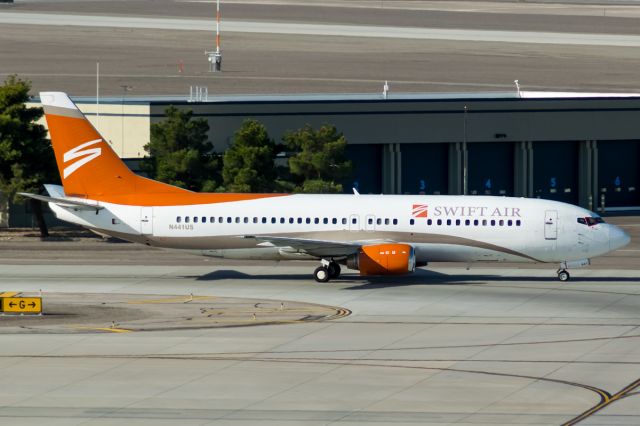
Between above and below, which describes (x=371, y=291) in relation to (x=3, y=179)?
below

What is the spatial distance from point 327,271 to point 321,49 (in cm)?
9699

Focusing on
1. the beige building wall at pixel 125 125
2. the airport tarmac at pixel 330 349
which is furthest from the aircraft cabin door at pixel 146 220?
the beige building wall at pixel 125 125

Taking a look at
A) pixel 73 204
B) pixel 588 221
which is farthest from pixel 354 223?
pixel 73 204

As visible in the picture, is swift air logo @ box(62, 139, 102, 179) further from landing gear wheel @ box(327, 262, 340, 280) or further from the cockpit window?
the cockpit window

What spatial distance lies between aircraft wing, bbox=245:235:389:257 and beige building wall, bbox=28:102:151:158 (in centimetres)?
2706

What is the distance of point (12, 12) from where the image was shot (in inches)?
7092

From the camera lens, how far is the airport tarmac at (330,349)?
36.3 meters

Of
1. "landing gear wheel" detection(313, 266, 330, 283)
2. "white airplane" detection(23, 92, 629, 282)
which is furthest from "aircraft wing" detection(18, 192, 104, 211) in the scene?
"landing gear wheel" detection(313, 266, 330, 283)

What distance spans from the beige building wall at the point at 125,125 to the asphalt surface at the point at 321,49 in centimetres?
2513

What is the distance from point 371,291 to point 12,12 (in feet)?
438

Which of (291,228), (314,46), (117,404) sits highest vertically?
(314,46)

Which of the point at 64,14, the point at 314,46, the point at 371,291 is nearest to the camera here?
the point at 371,291

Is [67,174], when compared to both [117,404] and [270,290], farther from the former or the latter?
[117,404]

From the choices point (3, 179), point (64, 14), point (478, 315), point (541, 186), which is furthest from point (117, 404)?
point (64, 14)
